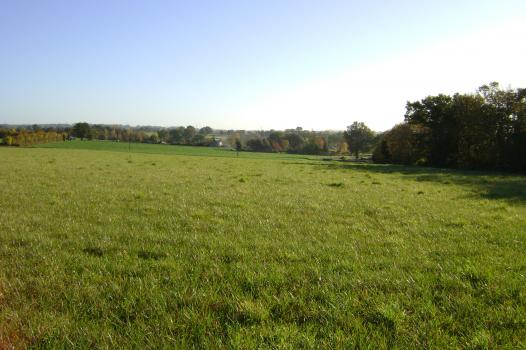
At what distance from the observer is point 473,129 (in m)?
47.5

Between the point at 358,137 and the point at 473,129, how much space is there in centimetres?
6643

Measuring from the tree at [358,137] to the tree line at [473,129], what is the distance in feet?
182

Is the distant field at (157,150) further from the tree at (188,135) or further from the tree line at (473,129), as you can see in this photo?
the tree at (188,135)

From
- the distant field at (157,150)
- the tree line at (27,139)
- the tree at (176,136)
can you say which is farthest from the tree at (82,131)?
the distant field at (157,150)

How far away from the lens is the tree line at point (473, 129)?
44125 millimetres

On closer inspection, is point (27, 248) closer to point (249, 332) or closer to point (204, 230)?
point (204, 230)

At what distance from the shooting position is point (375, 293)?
4.78 metres

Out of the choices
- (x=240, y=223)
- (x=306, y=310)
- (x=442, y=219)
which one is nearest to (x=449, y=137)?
(x=442, y=219)

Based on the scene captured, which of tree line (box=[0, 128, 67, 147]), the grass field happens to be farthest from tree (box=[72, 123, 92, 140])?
the grass field

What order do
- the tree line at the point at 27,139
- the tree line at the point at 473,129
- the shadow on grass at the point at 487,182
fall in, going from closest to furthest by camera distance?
the shadow on grass at the point at 487,182 < the tree line at the point at 473,129 < the tree line at the point at 27,139

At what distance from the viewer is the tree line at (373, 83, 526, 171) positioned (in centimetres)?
4412

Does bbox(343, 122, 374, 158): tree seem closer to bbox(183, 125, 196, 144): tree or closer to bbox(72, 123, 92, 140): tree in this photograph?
bbox(183, 125, 196, 144): tree

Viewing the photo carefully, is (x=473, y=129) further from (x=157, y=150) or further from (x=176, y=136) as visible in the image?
(x=176, y=136)

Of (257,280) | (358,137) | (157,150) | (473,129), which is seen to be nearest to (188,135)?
(157,150)
